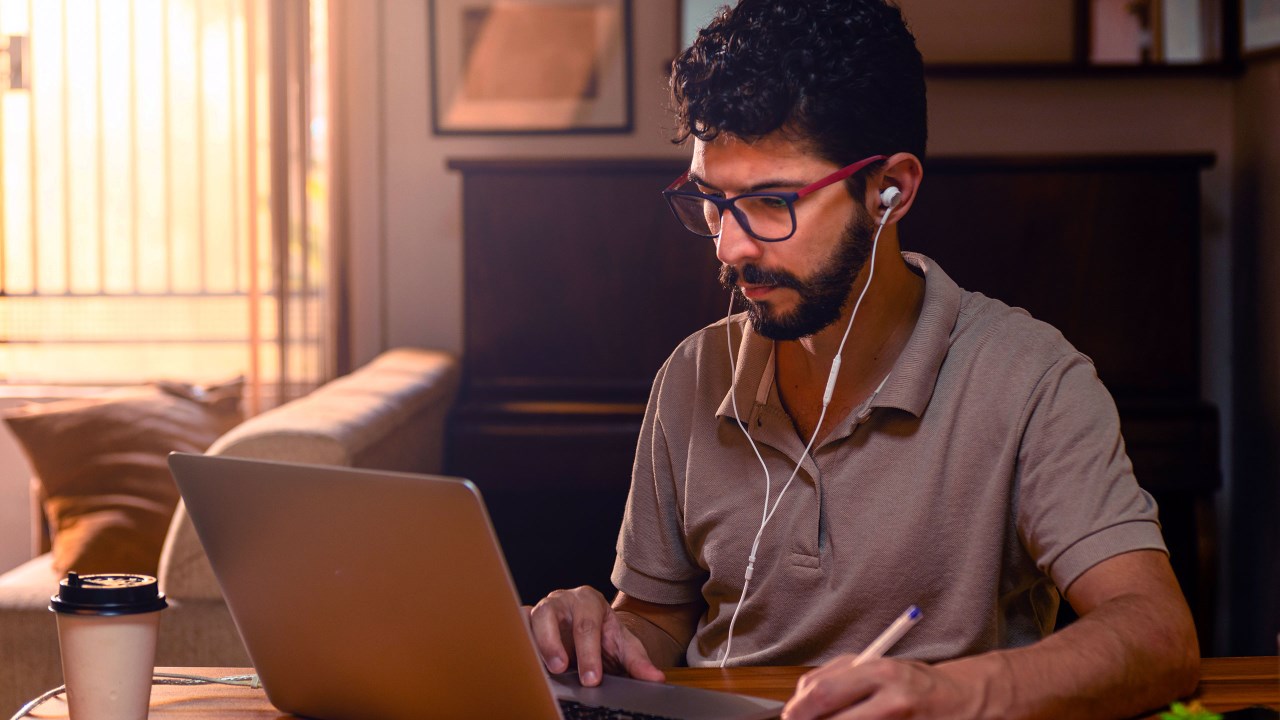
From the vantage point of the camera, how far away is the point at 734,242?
1.24 meters

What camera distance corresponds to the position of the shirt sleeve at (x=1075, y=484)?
109 centimetres

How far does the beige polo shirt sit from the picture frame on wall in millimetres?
2327

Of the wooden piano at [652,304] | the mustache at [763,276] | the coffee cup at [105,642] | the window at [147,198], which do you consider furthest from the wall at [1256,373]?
the coffee cup at [105,642]

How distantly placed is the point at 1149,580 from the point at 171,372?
10.4ft

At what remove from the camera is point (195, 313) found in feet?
11.8

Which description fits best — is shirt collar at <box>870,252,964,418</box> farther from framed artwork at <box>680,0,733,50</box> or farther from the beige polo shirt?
framed artwork at <box>680,0,733,50</box>

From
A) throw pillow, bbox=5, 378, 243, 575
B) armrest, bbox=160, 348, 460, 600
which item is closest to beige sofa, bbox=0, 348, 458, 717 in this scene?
armrest, bbox=160, 348, 460, 600

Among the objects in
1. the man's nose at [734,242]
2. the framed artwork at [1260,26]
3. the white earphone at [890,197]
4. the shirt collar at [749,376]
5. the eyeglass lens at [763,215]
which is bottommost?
the shirt collar at [749,376]

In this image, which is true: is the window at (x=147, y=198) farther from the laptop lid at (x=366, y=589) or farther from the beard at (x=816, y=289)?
the laptop lid at (x=366, y=589)

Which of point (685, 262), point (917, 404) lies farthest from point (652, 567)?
point (685, 262)

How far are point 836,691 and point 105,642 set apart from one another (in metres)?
0.51

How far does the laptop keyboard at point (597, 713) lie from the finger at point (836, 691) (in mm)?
137

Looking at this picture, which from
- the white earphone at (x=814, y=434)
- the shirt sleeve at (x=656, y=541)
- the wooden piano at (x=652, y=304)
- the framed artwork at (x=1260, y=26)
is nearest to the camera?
the white earphone at (x=814, y=434)

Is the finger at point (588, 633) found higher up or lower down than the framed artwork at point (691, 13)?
lower down
